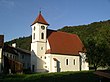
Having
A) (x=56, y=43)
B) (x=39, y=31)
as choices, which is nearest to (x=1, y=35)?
(x=39, y=31)

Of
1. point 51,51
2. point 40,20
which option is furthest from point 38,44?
point 40,20

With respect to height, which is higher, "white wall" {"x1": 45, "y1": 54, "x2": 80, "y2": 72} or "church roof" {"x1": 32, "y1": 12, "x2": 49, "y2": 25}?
"church roof" {"x1": 32, "y1": 12, "x2": 49, "y2": 25}

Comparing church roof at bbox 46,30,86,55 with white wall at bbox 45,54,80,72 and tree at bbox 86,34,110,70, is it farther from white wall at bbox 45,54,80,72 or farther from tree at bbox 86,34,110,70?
tree at bbox 86,34,110,70

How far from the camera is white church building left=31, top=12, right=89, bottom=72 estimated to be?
6469 centimetres

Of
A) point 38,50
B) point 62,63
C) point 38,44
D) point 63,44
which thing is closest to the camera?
point 38,50

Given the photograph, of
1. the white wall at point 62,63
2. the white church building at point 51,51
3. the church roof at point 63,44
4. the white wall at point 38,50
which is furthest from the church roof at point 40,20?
the white wall at point 62,63

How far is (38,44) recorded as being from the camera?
214 feet

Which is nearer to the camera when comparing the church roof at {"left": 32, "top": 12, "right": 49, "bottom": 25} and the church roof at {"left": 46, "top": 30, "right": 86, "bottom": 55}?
the church roof at {"left": 46, "top": 30, "right": 86, "bottom": 55}

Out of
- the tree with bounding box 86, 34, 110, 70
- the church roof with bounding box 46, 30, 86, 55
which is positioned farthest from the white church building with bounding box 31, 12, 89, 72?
the tree with bounding box 86, 34, 110, 70

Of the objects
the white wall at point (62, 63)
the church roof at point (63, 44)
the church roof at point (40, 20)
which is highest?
the church roof at point (40, 20)

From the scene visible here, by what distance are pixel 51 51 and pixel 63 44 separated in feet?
18.4

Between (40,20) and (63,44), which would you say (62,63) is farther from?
(40,20)

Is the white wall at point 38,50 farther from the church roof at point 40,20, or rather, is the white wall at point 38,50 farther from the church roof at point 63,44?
the church roof at point 63,44

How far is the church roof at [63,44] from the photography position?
6606 centimetres
